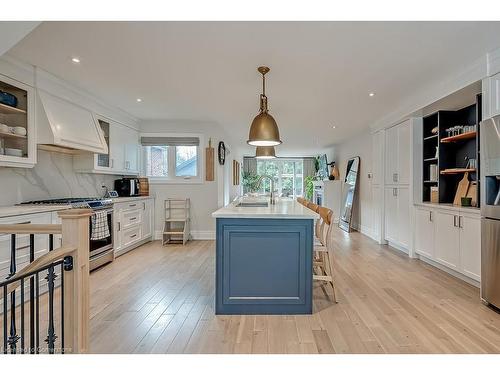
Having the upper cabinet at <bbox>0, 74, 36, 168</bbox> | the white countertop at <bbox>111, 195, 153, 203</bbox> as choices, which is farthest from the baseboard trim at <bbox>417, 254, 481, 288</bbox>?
the upper cabinet at <bbox>0, 74, 36, 168</bbox>

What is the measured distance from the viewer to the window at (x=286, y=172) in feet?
42.0

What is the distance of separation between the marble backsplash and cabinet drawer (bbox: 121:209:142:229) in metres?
0.57

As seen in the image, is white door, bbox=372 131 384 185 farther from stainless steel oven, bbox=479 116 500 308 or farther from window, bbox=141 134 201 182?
window, bbox=141 134 201 182

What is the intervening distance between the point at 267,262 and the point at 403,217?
3.18m

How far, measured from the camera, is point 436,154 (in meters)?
4.21

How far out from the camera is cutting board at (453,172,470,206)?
149 inches

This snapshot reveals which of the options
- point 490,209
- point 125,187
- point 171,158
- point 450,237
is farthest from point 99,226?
point 450,237

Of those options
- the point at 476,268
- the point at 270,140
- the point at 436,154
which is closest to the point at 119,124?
the point at 270,140

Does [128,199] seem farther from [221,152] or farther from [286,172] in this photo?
[286,172]

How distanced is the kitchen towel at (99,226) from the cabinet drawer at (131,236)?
2.05 ft

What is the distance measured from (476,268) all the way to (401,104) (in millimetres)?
2447

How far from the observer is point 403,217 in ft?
15.6

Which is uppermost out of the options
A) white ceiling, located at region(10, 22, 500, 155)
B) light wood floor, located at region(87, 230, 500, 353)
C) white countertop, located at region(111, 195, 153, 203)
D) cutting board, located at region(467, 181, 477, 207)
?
white ceiling, located at region(10, 22, 500, 155)

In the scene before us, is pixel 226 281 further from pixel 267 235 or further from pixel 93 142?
pixel 93 142
